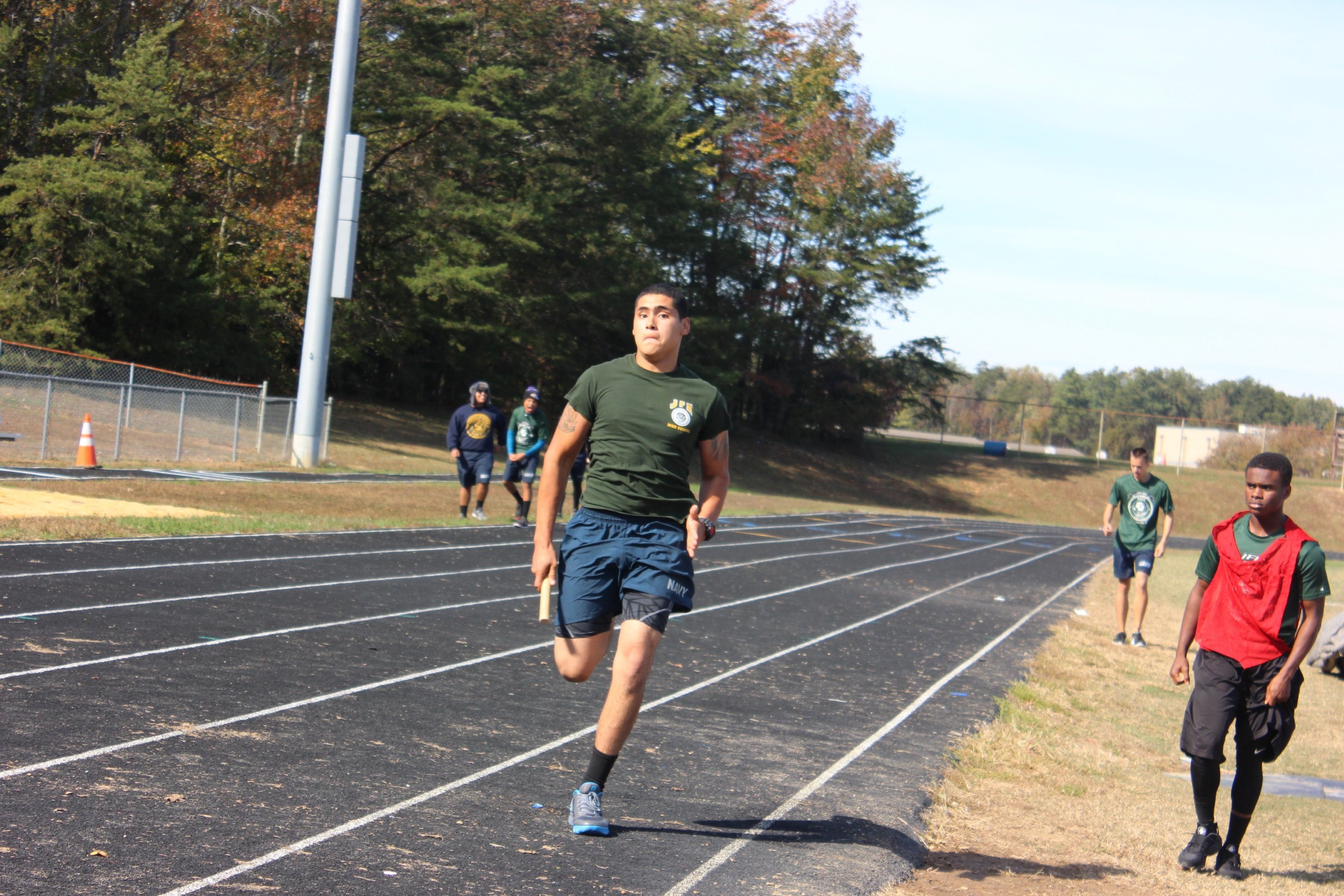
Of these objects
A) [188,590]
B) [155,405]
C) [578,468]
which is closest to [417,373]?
[155,405]

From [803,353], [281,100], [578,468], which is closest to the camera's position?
[578,468]

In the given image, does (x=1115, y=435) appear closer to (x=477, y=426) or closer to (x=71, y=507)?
(x=477, y=426)

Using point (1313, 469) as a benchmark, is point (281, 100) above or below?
above

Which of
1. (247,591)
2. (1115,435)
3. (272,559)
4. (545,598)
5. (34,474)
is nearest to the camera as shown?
(545,598)

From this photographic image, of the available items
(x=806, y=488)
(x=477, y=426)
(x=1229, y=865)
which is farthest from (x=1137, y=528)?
(x=806, y=488)

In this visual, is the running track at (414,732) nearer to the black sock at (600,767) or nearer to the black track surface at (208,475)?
the black sock at (600,767)

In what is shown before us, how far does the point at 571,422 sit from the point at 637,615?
0.81 m

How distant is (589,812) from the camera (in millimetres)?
4723

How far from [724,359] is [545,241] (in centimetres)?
816

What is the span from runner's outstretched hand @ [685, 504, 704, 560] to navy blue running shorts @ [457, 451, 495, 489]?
12511 mm

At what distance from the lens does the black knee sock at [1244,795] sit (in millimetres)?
5531

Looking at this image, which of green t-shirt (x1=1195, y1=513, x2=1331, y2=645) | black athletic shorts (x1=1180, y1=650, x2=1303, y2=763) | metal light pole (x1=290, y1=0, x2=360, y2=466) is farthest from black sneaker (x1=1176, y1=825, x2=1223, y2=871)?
metal light pole (x1=290, y1=0, x2=360, y2=466)

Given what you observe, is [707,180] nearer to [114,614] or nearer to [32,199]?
[32,199]

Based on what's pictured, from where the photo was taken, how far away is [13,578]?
30.7 feet
